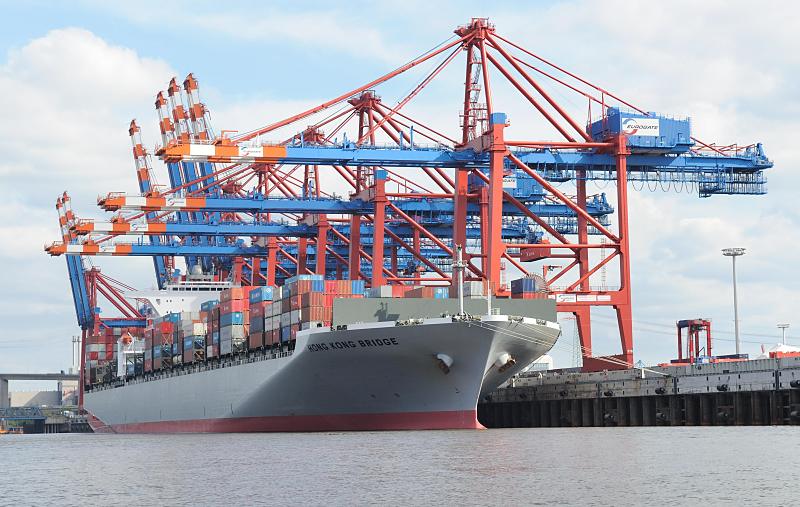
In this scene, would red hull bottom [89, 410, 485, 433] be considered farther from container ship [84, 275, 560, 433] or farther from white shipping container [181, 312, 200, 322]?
white shipping container [181, 312, 200, 322]

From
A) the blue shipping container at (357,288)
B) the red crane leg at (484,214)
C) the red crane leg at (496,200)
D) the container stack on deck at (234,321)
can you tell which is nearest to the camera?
the blue shipping container at (357,288)

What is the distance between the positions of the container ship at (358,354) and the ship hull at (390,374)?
5 centimetres

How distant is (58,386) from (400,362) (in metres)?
158

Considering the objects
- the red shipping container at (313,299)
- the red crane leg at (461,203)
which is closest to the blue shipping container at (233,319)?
the red shipping container at (313,299)

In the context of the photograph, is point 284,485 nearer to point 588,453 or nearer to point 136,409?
point 588,453

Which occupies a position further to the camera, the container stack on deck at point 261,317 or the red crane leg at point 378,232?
the red crane leg at point 378,232

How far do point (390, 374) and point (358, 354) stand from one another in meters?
1.57

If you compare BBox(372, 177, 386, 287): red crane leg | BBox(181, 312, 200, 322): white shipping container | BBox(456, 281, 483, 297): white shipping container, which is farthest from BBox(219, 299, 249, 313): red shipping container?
BBox(456, 281, 483, 297): white shipping container

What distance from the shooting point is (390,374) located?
53.0 meters

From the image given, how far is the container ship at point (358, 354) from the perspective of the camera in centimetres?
5181

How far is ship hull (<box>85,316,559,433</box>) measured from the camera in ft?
169

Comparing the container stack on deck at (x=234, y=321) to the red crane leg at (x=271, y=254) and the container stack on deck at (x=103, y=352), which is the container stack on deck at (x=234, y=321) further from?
the container stack on deck at (x=103, y=352)

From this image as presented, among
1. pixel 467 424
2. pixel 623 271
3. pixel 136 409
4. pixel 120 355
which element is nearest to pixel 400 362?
pixel 467 424

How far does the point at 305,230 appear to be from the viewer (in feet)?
271
